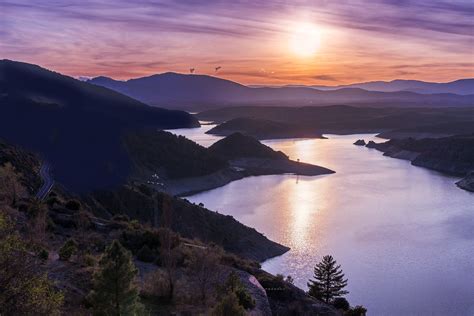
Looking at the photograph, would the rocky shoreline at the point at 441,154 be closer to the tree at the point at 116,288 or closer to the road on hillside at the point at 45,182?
the road on hillside at the point at 45,182

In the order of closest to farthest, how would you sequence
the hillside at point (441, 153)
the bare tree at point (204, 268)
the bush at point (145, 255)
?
1. the bare tree at point (204, 268)
2. the bush at point (145, 255)
3. the hillside at point (441, 153)

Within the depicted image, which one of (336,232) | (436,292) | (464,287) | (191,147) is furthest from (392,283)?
(191,147)

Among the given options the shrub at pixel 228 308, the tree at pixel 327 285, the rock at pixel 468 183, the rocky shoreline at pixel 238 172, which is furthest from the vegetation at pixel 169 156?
the shrub at pixel 228 308

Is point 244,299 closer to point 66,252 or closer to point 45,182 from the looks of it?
point 66,252

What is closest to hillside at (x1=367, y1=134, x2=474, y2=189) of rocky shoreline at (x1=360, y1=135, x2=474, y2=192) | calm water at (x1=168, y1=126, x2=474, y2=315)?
rocky shoreline at (x1=360, y1=135, x2=474, y2=192)

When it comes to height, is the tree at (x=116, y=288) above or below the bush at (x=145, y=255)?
above

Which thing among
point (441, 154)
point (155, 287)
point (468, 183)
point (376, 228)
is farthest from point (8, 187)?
point (441, 154)

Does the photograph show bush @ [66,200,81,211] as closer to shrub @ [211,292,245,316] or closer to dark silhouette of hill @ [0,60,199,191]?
dark silhouette of hill @ [0,60,199,191]
